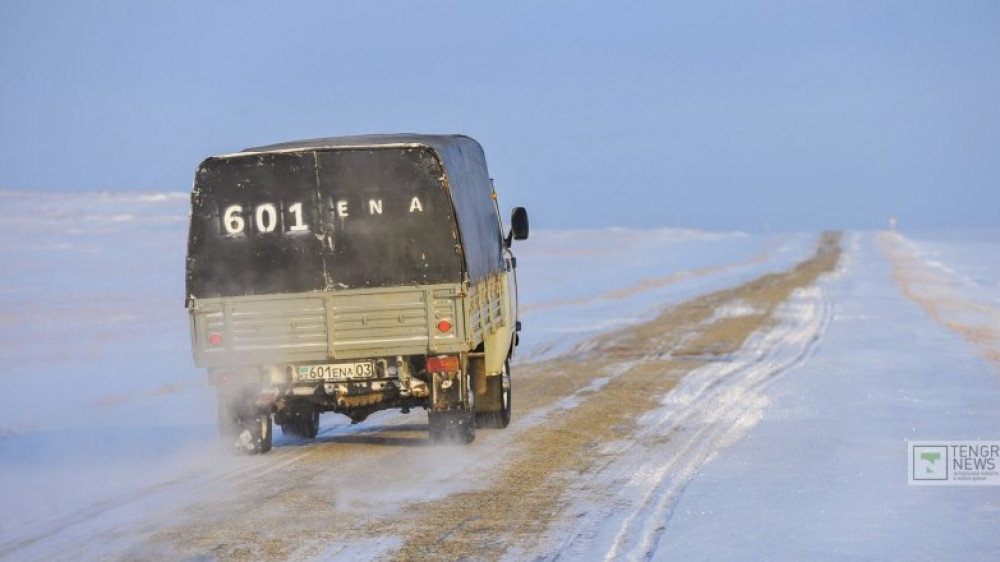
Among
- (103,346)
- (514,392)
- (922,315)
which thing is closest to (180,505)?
(514,392)

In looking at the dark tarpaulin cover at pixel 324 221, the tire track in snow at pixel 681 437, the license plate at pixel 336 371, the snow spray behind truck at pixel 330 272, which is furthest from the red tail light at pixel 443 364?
the tire track in snow at pixel 681 437

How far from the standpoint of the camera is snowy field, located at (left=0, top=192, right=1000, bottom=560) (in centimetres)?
863

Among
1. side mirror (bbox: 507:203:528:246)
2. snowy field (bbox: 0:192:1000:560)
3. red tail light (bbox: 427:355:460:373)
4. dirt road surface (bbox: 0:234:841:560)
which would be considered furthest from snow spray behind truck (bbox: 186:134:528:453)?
side mirror (bbox: 507:203:528:246)

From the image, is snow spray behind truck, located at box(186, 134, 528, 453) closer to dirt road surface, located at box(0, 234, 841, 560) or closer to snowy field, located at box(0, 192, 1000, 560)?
dirt road surface, located at box(0, 234, 841, 560)

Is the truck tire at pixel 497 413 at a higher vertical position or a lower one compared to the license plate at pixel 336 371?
lower

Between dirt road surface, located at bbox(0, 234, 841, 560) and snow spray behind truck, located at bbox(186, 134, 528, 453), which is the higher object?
snow spray behind truck, located at bbox(186, 134, 528, 453)

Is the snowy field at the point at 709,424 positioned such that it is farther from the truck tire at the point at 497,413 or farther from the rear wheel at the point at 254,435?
the truck tire at the point at 497,413

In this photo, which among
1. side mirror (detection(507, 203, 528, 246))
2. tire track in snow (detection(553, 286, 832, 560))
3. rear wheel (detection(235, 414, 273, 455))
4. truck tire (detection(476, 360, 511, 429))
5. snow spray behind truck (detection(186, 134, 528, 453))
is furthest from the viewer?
side mirror (detection(507, 203, 528, 246))

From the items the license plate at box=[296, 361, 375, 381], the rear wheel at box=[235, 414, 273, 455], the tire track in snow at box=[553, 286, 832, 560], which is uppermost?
the license plate at box=[296, 361, 375, 381]

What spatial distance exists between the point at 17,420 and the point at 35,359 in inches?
317

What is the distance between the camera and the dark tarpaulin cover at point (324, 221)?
1181cm

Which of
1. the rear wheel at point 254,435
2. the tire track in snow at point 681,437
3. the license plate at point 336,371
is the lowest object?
the tire track in snow at point 681,437

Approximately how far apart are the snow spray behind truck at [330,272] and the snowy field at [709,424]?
1.19 m

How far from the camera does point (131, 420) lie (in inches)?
627
